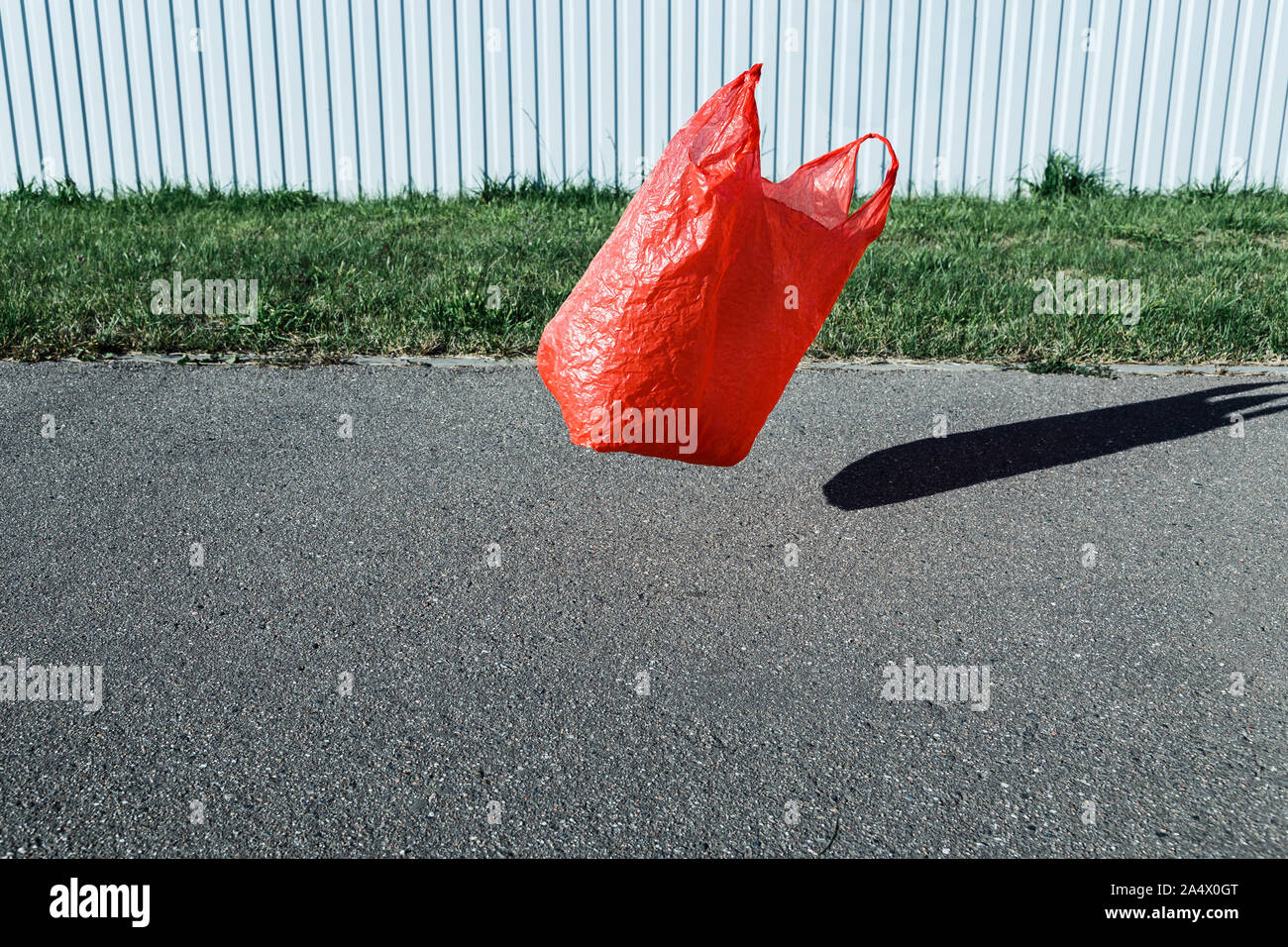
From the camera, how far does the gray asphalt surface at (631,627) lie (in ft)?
7.16

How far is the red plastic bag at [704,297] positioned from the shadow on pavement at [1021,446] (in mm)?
733

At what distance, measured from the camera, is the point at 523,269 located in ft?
19.6

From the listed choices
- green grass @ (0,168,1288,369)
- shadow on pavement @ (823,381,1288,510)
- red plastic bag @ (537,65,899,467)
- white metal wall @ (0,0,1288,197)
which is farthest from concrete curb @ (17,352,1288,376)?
white metal wall @ (0,0,1288,197)

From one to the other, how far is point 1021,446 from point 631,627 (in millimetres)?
1979

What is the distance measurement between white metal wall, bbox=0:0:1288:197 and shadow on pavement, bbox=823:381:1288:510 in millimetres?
3952

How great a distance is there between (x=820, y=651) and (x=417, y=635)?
1048 mm

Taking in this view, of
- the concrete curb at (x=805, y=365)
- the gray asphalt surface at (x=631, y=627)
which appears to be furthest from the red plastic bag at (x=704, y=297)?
the concrete curb at (x=805, y=365)

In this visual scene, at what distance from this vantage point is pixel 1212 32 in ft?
25.3

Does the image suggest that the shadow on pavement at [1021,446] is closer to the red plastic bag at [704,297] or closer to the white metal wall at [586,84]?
the red plastic bag at [704,297]

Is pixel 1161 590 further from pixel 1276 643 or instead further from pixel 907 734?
pixel 907 734

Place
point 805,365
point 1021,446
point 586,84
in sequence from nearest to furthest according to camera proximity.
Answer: point 1021,446
point 805,365
point 586,84

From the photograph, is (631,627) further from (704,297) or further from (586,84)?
(586,84)

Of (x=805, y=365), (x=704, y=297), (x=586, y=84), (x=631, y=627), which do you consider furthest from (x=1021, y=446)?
(x=586, y=84)

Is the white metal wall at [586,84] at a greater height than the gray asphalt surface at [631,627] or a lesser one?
greater
